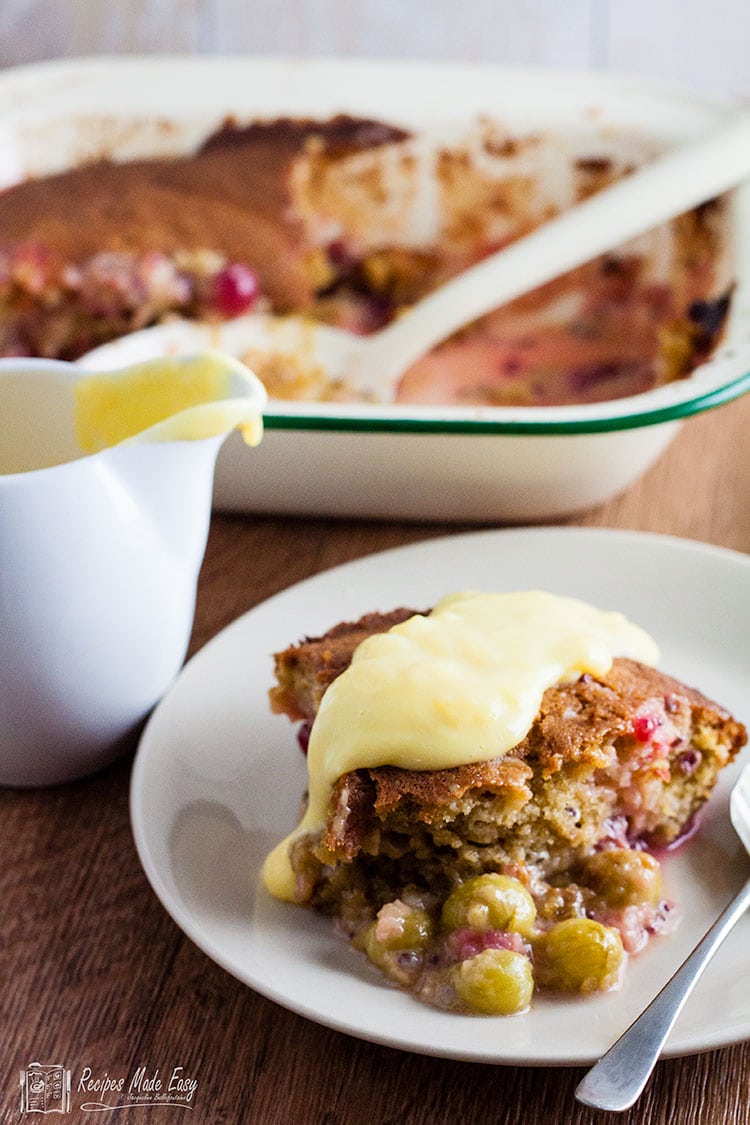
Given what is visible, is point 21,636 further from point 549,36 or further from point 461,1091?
point 549,36

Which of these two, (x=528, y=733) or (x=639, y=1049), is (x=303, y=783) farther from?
(x=639, y=1049)

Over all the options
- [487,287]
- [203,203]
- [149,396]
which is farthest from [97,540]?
[203,203]

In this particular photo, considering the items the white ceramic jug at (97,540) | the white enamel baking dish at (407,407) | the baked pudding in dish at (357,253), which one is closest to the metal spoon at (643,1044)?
the white ceramic jug at (97,540)

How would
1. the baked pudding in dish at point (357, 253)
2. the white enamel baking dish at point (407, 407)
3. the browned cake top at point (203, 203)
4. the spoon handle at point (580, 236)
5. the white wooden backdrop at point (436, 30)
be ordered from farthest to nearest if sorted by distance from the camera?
the white wooden backdrop at point (436, 30), the browned cake top at point (203, 203), the baked pudding in dish at point (357, 253), the spoon handle at point (580, 236), the white enamel baking dish at point (407, 407)

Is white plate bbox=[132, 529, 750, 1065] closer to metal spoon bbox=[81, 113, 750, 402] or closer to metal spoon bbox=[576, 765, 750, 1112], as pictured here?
metal spoon bbox=[576, 765, 750, 1112]

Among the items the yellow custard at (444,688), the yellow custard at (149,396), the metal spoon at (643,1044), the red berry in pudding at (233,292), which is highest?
the yellow custard at (149,396)

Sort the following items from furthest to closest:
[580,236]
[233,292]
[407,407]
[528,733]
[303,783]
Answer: [233,292] → [580,236] → [407,407] → [303,783] → [528,733]

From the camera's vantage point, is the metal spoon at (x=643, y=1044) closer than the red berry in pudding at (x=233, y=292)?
Yes

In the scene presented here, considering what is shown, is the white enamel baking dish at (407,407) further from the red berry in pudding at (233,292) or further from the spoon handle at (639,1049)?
the spoon handle at (639,1049)
